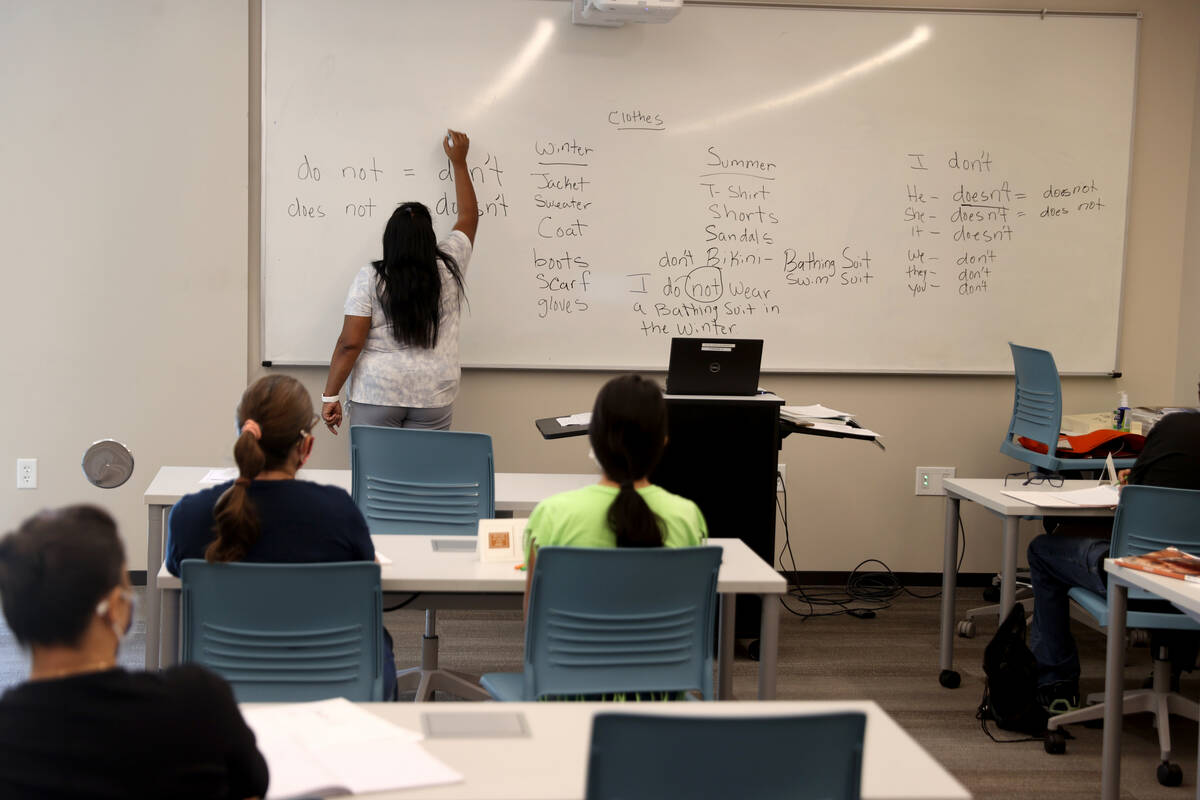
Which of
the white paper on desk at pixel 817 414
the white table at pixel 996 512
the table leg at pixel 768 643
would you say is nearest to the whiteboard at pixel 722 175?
the white paper on desk at pixel 817 414

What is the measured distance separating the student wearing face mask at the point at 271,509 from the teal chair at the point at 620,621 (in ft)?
1.35

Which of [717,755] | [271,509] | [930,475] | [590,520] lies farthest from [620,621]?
[930,475]

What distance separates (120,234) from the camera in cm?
475

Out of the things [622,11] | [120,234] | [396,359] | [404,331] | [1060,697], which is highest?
[622,11]

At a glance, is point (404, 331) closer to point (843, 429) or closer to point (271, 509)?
point (843, 429)

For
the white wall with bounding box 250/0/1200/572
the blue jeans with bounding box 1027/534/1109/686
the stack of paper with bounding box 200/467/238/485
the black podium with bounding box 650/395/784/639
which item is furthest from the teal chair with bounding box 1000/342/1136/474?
the stack of paper with bounding box 200/467/238/485

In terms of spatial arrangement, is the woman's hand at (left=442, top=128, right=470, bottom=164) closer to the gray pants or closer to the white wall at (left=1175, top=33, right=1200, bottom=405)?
the gray pants

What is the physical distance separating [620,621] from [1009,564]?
6.40 feet

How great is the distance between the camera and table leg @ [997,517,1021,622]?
369 centimetres

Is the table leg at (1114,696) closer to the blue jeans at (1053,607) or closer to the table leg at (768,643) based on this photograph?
the blue jeans at (1053,607)

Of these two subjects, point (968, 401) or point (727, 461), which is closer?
point (727, 461)

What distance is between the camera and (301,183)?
4.80m

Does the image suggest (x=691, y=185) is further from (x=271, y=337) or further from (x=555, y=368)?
(x=271, y=337)

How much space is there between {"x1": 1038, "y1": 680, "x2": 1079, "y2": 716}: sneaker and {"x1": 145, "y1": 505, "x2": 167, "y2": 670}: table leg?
276 centimetres
